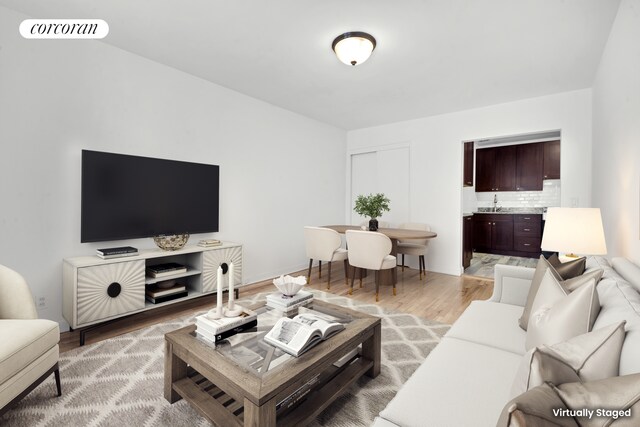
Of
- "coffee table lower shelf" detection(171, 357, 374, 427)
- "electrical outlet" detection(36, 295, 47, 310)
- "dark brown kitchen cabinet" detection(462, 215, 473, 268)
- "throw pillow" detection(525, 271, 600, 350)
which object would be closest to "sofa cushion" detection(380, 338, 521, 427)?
"throw pillow" detection(525, 271, 600, 350)

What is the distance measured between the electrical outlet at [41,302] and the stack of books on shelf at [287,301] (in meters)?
2.01

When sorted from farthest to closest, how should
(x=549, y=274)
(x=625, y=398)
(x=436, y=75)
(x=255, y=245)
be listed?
(x=255, y=245), (x=436, y=75), (x=549, y=274), (x=625, y=398)

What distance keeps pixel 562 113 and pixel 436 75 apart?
188 centimetres

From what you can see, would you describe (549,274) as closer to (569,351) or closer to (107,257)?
(569,351)

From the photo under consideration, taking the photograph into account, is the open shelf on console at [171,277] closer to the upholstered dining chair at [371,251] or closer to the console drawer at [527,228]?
the upholstered dining chair at [371,251]

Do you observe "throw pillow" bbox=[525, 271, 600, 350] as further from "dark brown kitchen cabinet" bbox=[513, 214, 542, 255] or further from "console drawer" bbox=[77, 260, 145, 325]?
"dark brown kitchen cabinet" bbox=[513, 214, 542, 255]

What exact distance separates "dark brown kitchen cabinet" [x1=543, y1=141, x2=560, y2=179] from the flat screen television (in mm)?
6383

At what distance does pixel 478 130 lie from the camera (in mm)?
4344

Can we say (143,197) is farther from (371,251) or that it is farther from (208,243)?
(371,251)

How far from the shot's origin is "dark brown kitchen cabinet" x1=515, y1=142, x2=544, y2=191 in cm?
612

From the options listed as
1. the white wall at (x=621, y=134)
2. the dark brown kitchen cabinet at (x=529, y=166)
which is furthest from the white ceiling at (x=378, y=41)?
the dark brown kitchen cabinet at (x=529, y=166)

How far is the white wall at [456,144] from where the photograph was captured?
366 cm

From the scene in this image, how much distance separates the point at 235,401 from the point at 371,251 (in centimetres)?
224

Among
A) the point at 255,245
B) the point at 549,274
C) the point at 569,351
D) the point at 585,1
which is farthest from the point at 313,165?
the point at 569,351
